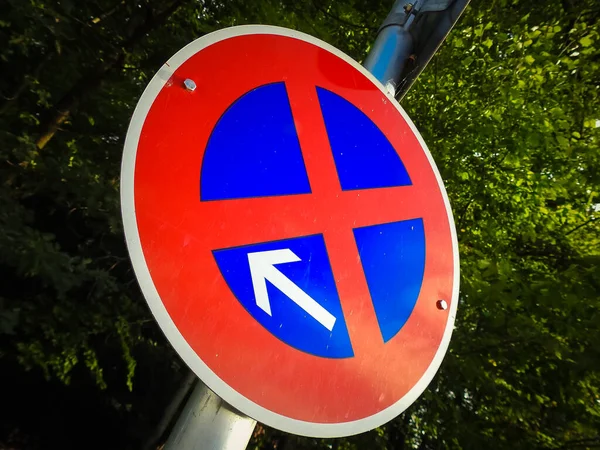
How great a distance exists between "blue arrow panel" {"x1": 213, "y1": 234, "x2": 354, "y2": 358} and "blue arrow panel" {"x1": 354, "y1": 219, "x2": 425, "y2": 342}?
0.10 metres

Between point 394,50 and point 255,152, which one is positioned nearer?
point 255,152

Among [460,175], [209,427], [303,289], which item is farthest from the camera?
[460,175]

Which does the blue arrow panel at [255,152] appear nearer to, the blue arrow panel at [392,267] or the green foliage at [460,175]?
the blue arrow panel at [392,267]

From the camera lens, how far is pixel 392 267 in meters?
0.84

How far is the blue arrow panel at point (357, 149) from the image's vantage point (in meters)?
0.88

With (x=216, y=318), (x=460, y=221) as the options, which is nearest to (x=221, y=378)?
(x=216, y=318)

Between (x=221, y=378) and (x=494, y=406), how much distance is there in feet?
6.80

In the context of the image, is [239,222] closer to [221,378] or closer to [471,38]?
[221,378]

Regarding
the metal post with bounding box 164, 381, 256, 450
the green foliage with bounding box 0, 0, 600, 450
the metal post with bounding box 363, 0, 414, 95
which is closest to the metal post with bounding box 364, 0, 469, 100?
the metal post with bounding box 363, 0, 414, 95

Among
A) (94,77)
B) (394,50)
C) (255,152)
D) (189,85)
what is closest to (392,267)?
(255,152)

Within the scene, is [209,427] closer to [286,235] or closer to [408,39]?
[286,235]

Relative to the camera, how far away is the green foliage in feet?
5.87

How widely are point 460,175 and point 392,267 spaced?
1.73 meters

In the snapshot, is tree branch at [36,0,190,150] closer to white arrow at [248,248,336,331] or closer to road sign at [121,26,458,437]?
road sign at [121,26,458,437]
